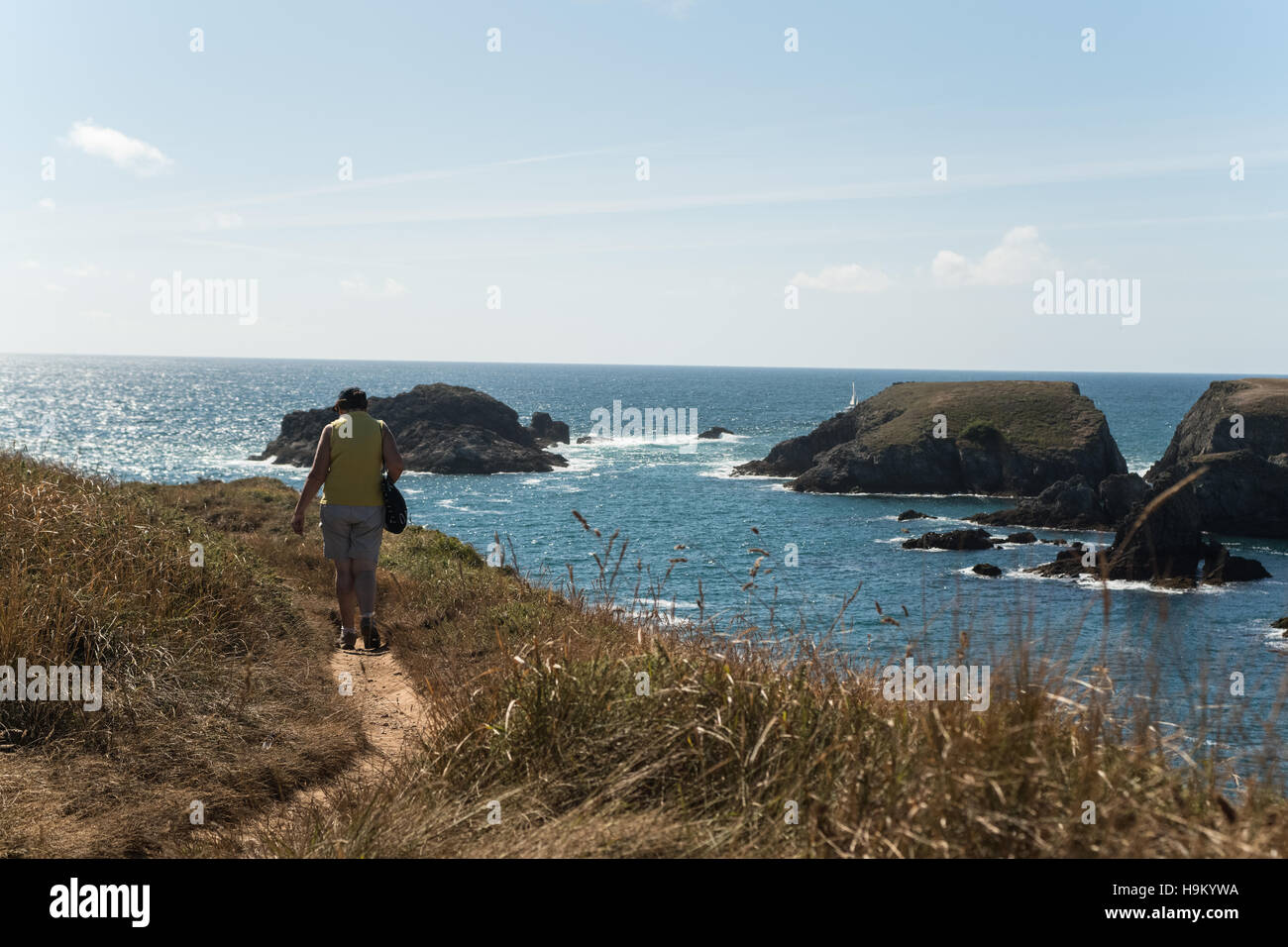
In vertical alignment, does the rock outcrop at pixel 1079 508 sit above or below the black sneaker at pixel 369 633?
below

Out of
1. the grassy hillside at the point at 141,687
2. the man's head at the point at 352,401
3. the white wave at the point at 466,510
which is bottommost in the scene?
the white wave at the point at 466,510

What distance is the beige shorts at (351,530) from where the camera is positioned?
8250 mm

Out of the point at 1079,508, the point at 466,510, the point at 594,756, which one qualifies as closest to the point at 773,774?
the point at 594,756

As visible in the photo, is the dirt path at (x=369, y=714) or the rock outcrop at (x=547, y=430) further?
the rock outcrop at (x=547, y=430)

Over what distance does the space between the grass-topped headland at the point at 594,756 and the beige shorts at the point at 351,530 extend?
1.36 metres

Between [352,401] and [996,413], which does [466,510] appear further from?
[352,401]

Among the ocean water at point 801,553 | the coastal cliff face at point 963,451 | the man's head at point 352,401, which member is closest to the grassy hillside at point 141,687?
the man's head at point 352,401

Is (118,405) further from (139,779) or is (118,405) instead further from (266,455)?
(139,779)

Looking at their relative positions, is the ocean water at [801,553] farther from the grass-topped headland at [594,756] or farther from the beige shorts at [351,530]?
the beige shorts at [351,530]

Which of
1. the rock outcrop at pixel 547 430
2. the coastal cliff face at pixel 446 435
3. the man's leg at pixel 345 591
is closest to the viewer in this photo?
the man's leg at pixel 345 591

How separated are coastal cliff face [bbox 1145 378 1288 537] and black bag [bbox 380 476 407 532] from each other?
145 ft

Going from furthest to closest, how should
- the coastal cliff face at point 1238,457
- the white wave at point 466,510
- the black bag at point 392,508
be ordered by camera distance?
the white wave at point 466,510 → the coastal cliff face at point 1238,457 → the black bag at point 392,508

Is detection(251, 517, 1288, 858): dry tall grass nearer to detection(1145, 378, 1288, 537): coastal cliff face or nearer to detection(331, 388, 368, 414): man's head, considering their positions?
detection(331, 388, 368, 414): man's head

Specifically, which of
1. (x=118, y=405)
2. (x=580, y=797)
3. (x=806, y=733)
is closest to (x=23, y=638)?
(x=580, y=797)
